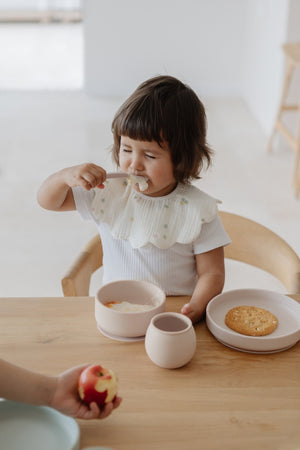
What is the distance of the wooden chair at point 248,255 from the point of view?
1.39 meters

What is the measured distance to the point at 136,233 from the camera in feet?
4.35

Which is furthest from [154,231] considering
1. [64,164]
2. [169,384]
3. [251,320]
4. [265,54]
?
[265,54]

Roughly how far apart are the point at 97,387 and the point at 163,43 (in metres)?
4.50

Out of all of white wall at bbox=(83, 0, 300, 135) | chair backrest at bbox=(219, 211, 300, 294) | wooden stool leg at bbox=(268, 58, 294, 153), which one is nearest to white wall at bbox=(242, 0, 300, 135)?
white wall at bbox=(83, 0, 300, 135)

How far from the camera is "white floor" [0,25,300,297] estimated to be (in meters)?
2.73

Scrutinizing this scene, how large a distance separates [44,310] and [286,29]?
325 centimetres

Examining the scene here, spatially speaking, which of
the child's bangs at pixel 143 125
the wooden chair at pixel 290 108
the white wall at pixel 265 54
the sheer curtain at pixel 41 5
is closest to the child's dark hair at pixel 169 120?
the child's bangs at pixel 143 125

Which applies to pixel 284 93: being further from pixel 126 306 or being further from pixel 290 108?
pixel 126 306

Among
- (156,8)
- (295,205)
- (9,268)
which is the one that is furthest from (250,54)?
(9,268)

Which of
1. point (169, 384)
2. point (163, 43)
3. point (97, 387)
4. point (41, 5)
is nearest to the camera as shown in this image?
point (97, 387)

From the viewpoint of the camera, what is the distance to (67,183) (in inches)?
48.6

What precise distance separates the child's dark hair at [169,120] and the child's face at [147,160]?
0.04 feet

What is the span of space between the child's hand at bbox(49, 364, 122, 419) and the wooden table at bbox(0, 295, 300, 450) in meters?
0.03

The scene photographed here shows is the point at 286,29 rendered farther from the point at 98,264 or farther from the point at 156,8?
the point at 98,264
